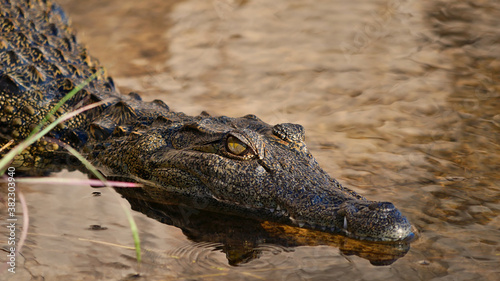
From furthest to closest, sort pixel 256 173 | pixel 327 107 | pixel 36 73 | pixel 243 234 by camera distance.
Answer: pixel 327 107 → pixel 36 73 → pixel 256 173 → pixel 243 234

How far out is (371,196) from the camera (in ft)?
17.0

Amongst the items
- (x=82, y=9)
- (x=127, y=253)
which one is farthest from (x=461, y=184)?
(x=82, y=9)

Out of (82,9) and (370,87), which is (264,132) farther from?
(82,9)

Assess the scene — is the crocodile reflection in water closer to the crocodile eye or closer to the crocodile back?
the crocodile eye

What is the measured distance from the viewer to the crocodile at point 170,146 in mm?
4688

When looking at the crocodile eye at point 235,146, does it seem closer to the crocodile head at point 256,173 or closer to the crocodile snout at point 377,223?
the crocodile head at point 256,173

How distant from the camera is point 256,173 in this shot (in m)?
4.95

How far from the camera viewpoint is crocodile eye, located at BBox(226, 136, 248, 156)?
16.4 feet

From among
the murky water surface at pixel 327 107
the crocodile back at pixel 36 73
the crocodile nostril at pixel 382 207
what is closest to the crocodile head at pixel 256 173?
the crocodile nostril at pixel 382 207

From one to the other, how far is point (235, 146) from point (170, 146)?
0.79 meters

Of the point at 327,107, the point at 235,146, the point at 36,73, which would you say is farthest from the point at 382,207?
the point at 36,73

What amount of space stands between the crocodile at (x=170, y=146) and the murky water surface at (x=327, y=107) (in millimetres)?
387

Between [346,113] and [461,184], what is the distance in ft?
6.79

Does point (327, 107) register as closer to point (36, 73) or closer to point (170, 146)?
point (170, 146)
